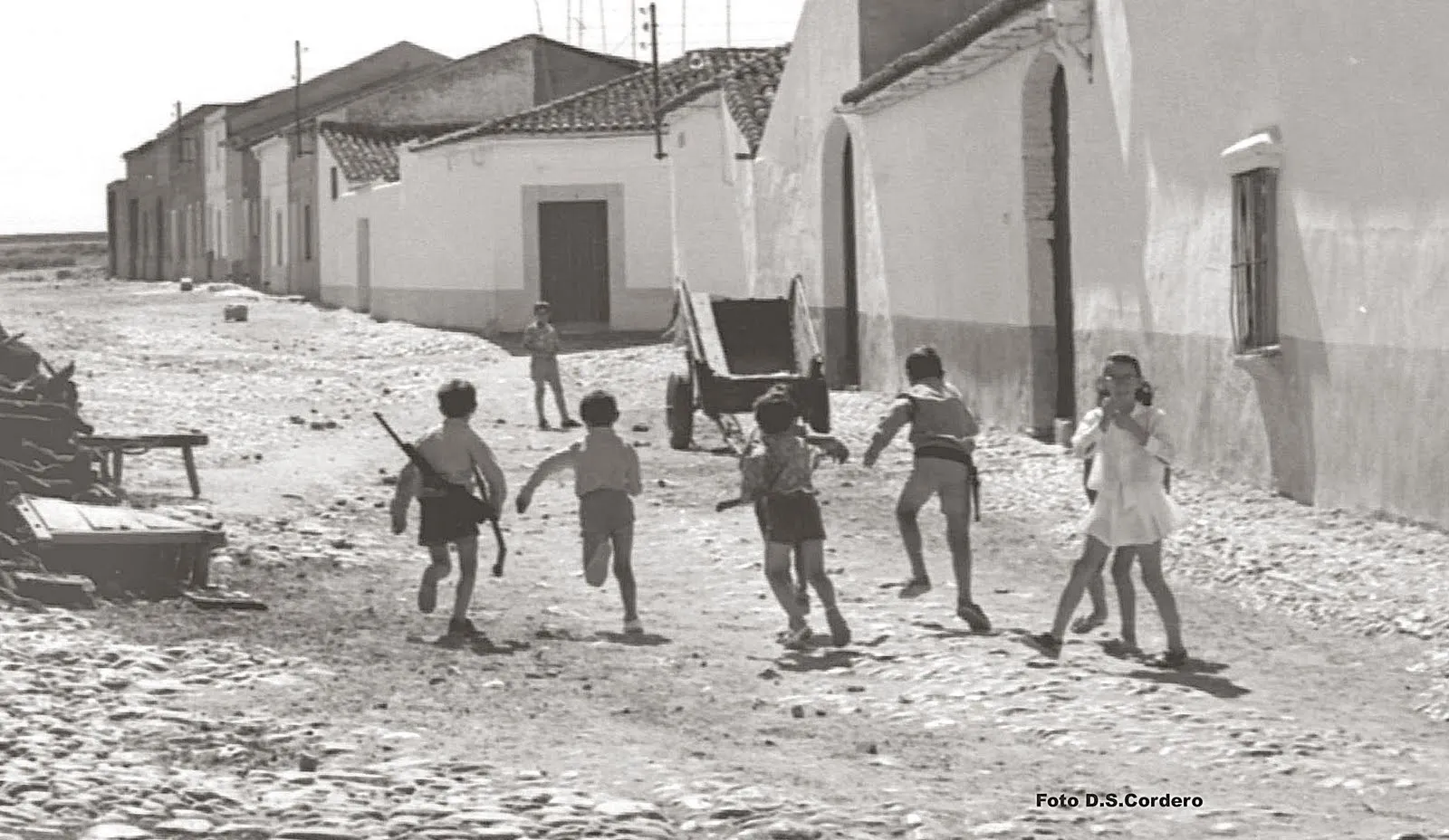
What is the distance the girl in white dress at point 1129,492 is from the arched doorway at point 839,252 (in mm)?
16703

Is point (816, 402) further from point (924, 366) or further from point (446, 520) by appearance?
point (446, 520)

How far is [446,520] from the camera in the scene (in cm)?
1055

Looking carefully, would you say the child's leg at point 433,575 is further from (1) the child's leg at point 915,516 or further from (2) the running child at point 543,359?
(2) the running child at point 543,359

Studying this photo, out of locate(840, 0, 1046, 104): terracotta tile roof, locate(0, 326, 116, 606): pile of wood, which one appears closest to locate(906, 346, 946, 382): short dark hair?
locate(0, 326, 116, 606): pile of wood

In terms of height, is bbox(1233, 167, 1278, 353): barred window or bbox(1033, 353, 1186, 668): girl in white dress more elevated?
bbox(1233, 167, 1278, 353): barred window

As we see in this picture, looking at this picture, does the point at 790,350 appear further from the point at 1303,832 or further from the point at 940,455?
the point at 1303,832

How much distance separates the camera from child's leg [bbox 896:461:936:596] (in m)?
11.0

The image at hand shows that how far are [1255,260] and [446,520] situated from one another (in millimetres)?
5954

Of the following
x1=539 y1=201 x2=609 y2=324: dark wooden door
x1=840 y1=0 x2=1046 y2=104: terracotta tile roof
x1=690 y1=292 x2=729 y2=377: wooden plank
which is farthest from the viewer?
x1=539 y1=201 x2=609 y2=324: dark wooden door

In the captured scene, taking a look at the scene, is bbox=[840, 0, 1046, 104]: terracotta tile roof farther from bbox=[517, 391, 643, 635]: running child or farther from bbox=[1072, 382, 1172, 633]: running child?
bbox=[1072, 382, 1172, 633]: running child

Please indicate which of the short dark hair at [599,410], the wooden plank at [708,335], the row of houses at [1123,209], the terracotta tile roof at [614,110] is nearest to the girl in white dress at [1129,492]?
the short dark hair at [599,410]

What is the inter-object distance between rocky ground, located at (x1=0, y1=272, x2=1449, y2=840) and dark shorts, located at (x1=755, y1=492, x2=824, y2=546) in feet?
1.67

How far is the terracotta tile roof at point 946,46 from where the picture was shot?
18031mm

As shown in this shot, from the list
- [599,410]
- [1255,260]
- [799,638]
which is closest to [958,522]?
[799,638]
